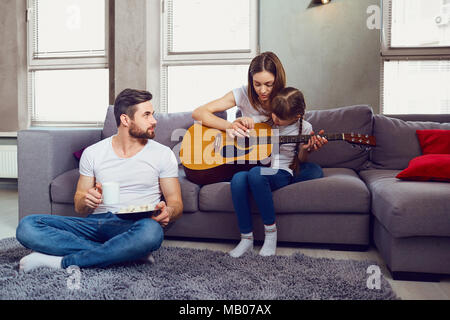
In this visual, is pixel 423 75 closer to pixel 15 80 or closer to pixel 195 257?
pixel 195 257

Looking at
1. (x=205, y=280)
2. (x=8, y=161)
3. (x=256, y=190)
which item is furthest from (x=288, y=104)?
(x=8, y=161)

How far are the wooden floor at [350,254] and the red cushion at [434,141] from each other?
2.36 feet

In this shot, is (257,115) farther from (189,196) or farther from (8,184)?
(8,184)

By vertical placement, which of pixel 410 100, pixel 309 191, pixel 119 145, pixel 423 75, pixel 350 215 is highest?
pixel 423 75

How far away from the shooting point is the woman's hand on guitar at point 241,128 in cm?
200

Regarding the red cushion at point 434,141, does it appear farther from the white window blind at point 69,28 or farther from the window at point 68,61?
the white window blind at point 69,28

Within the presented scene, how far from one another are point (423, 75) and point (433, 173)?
1.90 meters

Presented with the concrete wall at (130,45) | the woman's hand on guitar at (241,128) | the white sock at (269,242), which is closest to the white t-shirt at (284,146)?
the woman's hand on guitar at (241,128)

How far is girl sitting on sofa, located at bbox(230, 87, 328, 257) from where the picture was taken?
1.80 meters

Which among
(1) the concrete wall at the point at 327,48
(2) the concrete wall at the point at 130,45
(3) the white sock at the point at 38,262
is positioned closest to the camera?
(3) the white sock at the point at 38,262

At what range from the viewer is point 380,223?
68.4 inches

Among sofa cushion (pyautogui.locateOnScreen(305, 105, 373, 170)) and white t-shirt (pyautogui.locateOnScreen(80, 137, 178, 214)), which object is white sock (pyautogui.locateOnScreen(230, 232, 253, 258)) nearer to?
white t-shirt (pyautogui.locateOnScreen(80, 137, 178, 214))

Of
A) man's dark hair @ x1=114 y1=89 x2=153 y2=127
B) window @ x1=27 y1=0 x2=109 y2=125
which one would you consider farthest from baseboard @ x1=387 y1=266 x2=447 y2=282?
window @ x1=27 y1=0 x2=109 y2=125
